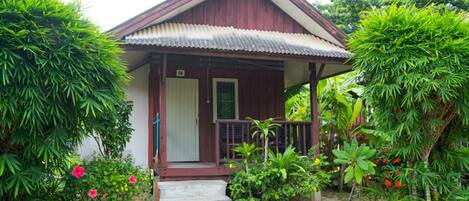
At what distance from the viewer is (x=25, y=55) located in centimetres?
453

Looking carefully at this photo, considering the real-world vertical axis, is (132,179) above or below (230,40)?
below

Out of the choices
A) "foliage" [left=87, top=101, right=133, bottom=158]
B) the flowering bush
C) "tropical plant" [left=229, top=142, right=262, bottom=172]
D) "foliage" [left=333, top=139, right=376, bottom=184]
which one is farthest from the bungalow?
"foliage" [left=333, top=139, right=376, bottom=184]

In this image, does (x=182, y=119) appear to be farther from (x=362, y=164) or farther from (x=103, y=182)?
(x=362, y=164)

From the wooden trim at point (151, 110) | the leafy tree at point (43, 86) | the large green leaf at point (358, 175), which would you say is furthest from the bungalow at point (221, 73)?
the leafy tree at point (43, 86)

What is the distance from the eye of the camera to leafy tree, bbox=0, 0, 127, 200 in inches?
174

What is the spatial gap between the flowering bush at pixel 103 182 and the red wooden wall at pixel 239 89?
3098 millimetres

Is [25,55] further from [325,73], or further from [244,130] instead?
[325,73]

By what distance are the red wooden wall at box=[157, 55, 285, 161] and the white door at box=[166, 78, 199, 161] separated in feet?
0.44

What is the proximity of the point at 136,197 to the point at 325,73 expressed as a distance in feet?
20.8

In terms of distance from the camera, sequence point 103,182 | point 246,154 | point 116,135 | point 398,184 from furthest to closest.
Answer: point 116,135
point 246,154
point 398,184
point 103,182

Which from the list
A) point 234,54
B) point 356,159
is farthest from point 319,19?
point 356,159

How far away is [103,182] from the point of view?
5762mm

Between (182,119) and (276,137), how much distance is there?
2.54 meters

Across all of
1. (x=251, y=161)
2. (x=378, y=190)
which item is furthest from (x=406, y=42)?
(x=251, y=161)
